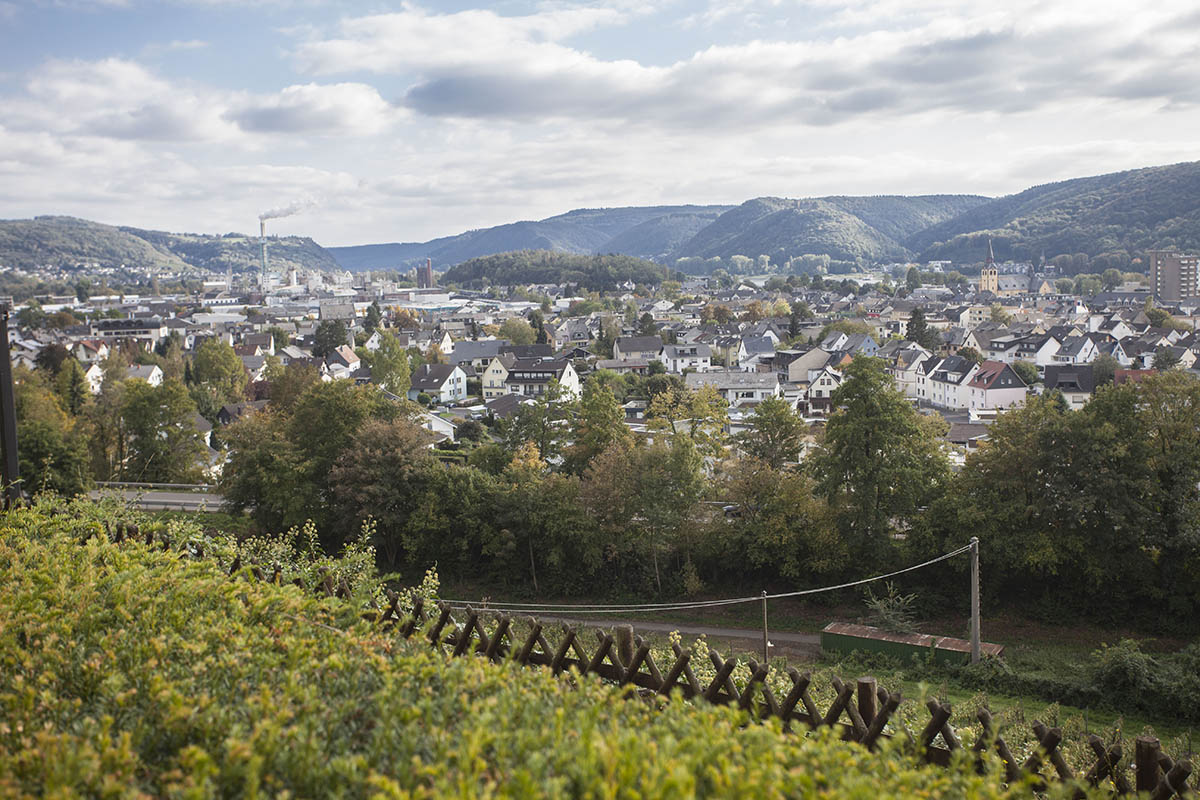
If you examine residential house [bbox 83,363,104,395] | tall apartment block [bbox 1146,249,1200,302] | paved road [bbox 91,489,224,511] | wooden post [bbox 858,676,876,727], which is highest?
tall apartment block [bbox 1146,249,1200,302]

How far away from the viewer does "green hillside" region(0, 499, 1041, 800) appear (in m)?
2.87

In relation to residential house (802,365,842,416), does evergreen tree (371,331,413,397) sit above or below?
above

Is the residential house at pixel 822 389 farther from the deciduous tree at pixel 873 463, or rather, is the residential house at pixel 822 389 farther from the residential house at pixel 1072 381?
the deciduous tree at pixel 873 463

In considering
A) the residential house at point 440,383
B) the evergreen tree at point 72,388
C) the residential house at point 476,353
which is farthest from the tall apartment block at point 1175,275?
the evergreen tree at point 72,388

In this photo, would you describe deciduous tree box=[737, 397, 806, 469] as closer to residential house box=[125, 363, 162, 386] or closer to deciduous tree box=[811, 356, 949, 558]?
deciduous tree box=[811, 356, 949, 558]

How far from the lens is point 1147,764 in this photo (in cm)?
471

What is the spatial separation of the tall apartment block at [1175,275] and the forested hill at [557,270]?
3045 inches

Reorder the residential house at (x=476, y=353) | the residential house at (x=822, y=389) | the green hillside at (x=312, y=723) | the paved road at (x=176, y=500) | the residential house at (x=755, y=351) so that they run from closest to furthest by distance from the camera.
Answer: the green hillside at (x=312, y=723) < the paved road at (x=176, y=500) < the residential house at (x=822, y=389) < the residential house at (x=476, y=353) < the residential house at (x=755, y=351)

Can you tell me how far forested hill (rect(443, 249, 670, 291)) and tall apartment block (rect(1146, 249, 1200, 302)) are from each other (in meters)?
77.3

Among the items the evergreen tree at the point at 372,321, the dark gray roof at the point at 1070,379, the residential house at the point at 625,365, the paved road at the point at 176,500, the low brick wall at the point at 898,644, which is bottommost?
the low brick wall at the point at 898,644

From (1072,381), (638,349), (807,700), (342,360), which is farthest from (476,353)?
(807,700)

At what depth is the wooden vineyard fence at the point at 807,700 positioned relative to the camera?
4.57m

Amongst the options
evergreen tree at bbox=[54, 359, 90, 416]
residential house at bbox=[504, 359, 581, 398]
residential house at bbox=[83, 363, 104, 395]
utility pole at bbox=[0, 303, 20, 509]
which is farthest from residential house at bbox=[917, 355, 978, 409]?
residential house at bbox=[83, 363, 104, 395]

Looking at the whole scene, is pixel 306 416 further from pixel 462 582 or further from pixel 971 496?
pixel 971 496
